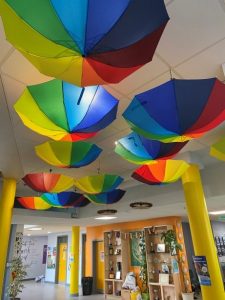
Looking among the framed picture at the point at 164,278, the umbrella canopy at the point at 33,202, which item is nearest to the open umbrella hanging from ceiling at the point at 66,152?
the umbrella canopy at the point at 33,202

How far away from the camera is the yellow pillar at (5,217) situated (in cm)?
409

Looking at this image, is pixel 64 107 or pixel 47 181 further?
pixel 47 181

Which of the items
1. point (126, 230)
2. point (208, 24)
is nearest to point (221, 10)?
point (208, 24)

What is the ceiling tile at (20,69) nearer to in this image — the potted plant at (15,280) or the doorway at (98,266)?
the potted plant at (15,280)

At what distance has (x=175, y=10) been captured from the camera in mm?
1720

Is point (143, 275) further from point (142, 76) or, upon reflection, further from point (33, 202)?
point (142, 76)

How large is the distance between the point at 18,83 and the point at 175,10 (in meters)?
1.65

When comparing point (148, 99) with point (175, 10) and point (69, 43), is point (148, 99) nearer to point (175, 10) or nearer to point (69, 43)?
point (175, 10)

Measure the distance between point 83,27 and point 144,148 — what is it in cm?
174

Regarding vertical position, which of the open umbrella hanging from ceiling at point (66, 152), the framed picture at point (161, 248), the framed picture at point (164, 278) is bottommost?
the framed picture at point (164, 278)

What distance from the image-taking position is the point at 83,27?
1146mm

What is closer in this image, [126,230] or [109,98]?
[109,98]

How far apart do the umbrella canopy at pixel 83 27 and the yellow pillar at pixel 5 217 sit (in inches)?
153

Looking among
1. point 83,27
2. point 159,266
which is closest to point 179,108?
point 83,27
